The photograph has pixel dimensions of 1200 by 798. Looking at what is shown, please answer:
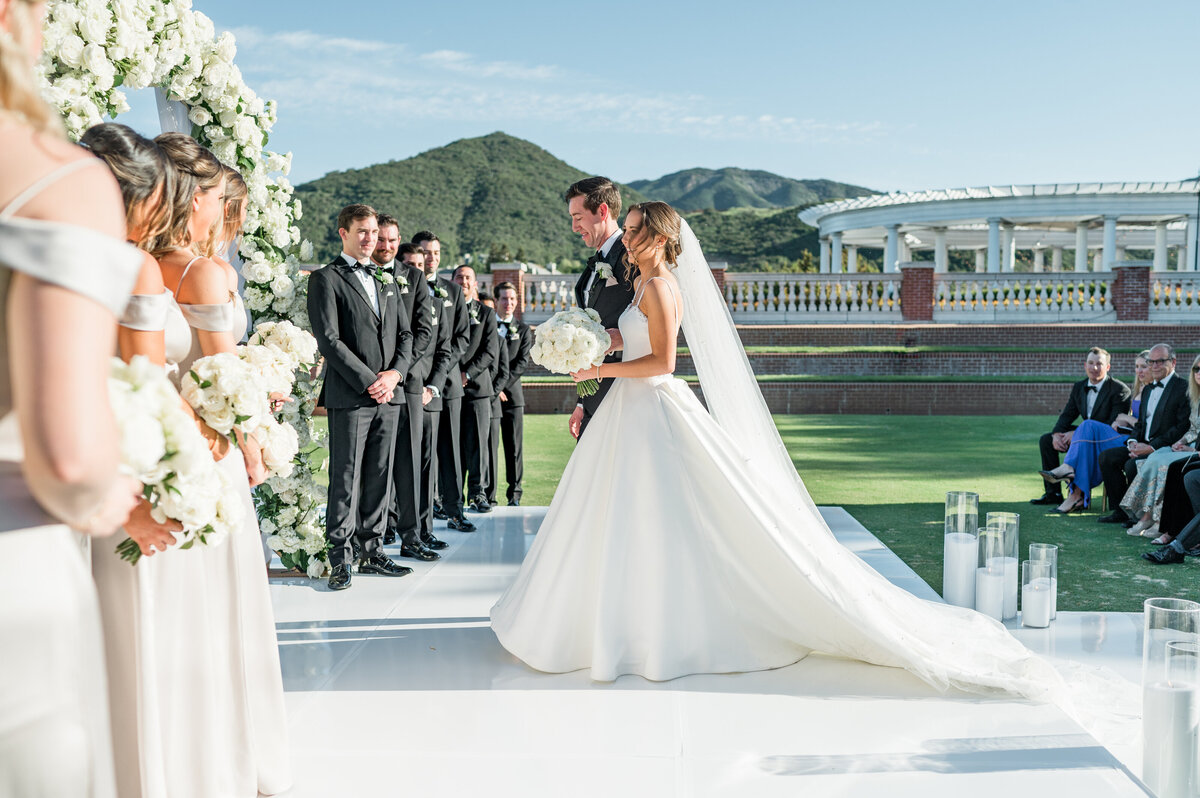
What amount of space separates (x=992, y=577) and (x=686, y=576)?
2145 millimetres

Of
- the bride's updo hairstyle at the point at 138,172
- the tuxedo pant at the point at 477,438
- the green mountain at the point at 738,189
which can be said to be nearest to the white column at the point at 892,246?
the tuxedo pant at the point at 477,438

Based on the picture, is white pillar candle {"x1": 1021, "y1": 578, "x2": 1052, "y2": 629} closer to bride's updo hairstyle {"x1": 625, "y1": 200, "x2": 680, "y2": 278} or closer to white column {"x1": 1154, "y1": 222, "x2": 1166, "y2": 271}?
bride's updo hairstyle {"x1": 625, "y1": 200, "x2": 680, "y2": 278}

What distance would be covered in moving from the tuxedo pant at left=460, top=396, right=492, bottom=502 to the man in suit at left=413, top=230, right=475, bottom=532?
0.29 metres

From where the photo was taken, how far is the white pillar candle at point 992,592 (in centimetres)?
562

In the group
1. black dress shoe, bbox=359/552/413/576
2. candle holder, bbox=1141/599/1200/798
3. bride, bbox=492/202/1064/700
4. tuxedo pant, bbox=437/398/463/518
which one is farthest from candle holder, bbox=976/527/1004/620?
tuxedo pant, bbox=437/398/463/518

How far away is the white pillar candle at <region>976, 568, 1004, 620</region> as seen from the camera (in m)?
5.62

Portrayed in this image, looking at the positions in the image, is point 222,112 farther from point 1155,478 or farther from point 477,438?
point 1155,478

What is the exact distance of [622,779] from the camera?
11.9 feet

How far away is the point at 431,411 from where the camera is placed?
759 centimetres

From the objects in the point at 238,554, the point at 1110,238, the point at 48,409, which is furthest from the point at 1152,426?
the point at 1110,238

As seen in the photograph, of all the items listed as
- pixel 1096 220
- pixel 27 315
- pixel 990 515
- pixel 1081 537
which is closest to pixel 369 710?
pixel 27 315

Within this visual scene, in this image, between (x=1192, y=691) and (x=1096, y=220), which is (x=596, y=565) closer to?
(x=1192, y=691)

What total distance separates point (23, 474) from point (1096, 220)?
35672 millimetres

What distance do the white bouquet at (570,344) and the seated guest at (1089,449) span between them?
6043 mm
